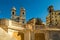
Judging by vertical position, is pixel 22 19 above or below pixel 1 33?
above

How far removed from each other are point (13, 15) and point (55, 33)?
44.4m

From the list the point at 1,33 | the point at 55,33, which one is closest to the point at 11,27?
the point at 55,33

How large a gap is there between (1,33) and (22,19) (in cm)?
6274

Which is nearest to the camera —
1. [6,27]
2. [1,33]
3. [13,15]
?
[1,33]

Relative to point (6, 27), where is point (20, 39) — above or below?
below

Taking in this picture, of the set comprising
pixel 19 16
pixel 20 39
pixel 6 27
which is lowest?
pixel 20 39

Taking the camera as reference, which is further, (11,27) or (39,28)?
→ (39,28)

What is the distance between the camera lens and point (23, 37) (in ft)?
94.8

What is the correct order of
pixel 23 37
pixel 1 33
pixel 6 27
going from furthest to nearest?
pixel 23 37, pixel 6 27, pixel 1 33

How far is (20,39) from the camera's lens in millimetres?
28375

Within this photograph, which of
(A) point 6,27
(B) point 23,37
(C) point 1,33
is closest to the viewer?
(C) point 1,33

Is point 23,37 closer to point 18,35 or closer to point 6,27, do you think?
point 18,35

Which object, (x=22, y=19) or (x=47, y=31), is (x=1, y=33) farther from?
(x=22, y=19)

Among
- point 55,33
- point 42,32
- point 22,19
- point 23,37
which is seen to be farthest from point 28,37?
point 22,19
